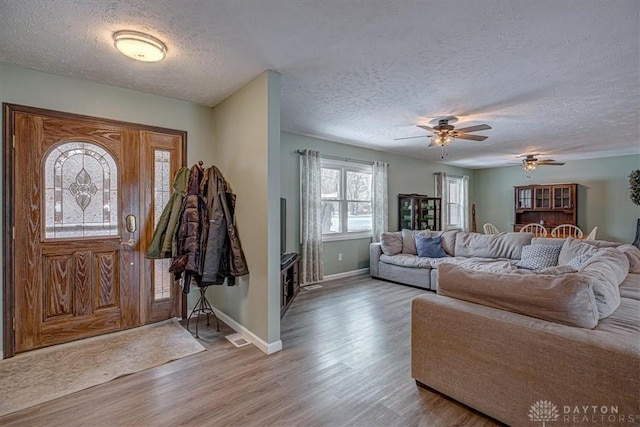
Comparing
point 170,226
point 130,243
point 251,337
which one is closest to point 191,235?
point 170,226

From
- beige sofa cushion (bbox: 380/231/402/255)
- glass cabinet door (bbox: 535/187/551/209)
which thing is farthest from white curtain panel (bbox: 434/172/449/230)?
beige sofa cushion (bbox: 380/231/402/255)

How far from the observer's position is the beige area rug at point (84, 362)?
2.11 meters

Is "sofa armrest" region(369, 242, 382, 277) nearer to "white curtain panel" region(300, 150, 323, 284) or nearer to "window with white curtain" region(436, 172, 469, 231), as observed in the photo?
"white curtain panel" region(300, 150, 323, 284)

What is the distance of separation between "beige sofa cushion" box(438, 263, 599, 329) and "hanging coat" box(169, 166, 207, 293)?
7.27ft

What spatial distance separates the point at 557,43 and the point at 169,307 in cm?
424

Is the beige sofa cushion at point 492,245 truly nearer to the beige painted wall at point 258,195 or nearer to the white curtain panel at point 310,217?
the white curtain panel at point 310,217

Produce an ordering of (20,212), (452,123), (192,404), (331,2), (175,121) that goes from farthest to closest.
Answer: (452,123), (175,121), (20,212), (192,404), (331,2)

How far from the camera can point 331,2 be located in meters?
1.79

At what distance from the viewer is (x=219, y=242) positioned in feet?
9.71

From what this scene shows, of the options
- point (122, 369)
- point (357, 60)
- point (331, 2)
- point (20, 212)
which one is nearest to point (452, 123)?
point (357, 60)

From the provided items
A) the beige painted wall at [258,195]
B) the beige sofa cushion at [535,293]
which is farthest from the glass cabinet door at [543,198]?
the beige painted wall at [258,195]

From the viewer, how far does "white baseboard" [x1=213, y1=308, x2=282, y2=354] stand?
8.80ft

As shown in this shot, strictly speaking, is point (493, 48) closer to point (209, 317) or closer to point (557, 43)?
point (557, 43)

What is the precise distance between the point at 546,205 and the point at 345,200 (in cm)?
535
